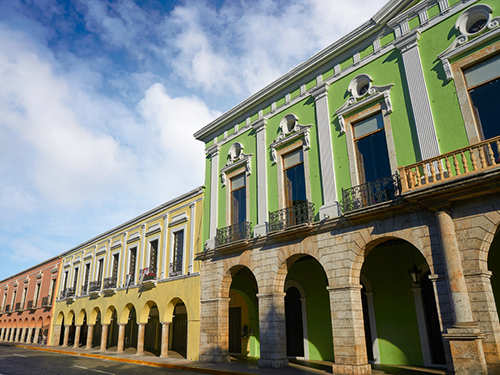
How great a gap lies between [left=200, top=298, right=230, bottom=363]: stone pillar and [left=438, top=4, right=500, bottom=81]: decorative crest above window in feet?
34.9

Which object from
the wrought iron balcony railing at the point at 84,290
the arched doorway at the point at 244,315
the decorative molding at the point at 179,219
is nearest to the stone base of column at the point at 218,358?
the arched doorway at the point at 244,315

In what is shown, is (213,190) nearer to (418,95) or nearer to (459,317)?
(418,95)

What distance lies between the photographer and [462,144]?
8.84 m

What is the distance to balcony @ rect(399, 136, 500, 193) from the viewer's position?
305 inches

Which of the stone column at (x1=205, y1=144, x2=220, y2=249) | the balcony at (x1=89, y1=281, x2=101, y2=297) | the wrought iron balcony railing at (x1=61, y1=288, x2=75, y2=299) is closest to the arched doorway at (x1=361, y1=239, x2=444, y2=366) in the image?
the stone column at (x1=205, y1=144, x2=220, y2=249)

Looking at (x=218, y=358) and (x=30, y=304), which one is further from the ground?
(x=30, y=304)

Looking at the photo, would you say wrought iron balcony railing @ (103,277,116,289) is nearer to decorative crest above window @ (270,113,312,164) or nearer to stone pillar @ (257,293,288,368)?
stone pillar @ (257,293,288,368)

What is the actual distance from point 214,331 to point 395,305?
6.47 m

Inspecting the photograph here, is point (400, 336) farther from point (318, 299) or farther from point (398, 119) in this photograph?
point (398, 119)

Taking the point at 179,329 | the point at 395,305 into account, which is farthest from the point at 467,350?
the point at 179,329

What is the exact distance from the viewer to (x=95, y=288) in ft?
77.7

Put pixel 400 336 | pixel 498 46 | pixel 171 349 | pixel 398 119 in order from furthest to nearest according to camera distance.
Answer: pixel 171 349, pixel 400 336, pixel 398 119, pixel 498 46

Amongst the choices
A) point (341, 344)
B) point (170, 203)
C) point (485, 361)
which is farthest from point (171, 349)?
point (485, 361)

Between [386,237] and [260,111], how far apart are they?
7372mm
